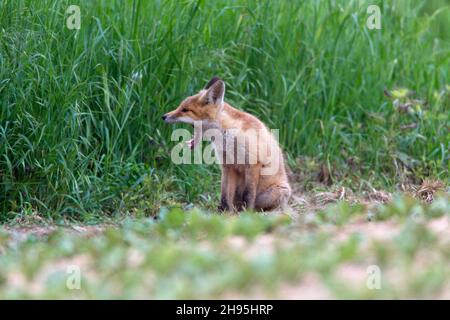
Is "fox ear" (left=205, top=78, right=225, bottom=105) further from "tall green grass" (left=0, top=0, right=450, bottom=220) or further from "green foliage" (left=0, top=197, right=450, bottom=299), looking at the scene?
"green foliage" (left=0, top=197, right=450, bottom=299)

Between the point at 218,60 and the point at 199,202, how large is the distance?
1590mm

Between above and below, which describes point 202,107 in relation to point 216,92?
below

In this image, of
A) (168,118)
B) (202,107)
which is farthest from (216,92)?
(168,118)

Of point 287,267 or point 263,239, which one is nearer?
point 287,267

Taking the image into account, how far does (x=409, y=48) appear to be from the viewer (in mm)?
10180

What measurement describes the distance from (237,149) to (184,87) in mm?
1201

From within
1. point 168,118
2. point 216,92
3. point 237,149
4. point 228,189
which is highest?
point 216,92

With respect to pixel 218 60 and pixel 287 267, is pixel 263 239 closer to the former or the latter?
pixel 287 267

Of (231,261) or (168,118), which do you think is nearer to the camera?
(231,261)

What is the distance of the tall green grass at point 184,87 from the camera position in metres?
7.42

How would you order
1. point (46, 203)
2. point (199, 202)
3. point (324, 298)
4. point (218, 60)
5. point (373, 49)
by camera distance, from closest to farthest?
1. point (324, 298)
2. point (46, 203)
3. point (199, 202)
4. point (218, 60)
5. point (373, 49)

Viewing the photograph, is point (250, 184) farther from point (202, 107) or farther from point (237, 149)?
point (202, 107)

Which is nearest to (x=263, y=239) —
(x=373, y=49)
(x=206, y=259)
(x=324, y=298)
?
(x=206, y=259)

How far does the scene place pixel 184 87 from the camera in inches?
332
